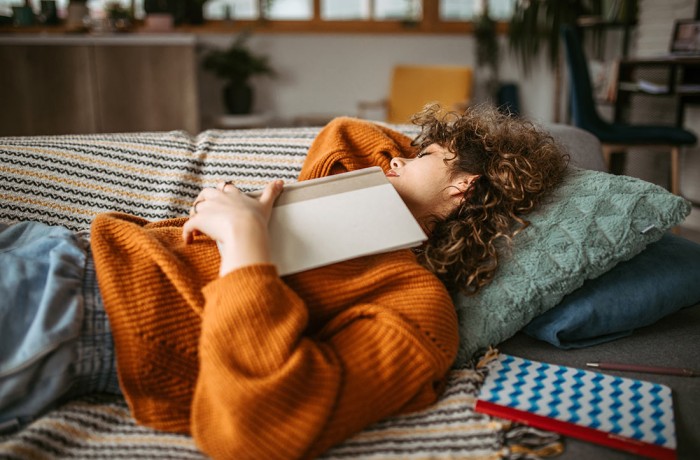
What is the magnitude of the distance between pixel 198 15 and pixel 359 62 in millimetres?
1424

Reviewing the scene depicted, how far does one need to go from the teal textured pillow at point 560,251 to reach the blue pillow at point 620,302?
0.04 m

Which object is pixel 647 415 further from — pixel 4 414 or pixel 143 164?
pixel 143 164

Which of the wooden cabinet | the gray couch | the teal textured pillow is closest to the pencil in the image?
the gray couch

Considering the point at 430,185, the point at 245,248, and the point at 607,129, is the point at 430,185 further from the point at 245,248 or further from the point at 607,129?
the point at 607,129

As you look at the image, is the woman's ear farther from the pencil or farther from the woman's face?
the pencil

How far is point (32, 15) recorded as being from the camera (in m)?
4.22

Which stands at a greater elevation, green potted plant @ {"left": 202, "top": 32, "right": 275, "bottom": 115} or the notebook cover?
green potted plant @ {"left": 202, "top": 32, "right": 275, "bottom": 115}

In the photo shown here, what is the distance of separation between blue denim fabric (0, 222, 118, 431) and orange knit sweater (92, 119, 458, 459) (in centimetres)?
6

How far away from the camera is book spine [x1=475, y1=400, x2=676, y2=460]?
0.83 meters

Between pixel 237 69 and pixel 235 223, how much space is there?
3809mm

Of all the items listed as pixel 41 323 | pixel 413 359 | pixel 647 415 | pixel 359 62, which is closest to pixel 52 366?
pixel 41 323

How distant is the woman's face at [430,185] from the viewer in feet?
3.92

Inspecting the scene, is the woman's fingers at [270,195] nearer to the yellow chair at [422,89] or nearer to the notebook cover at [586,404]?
the notebook cover at [586,404]

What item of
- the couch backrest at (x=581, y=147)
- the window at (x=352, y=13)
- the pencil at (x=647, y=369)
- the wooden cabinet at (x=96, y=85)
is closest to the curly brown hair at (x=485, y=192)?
the pencil at (x=647, y=369)
